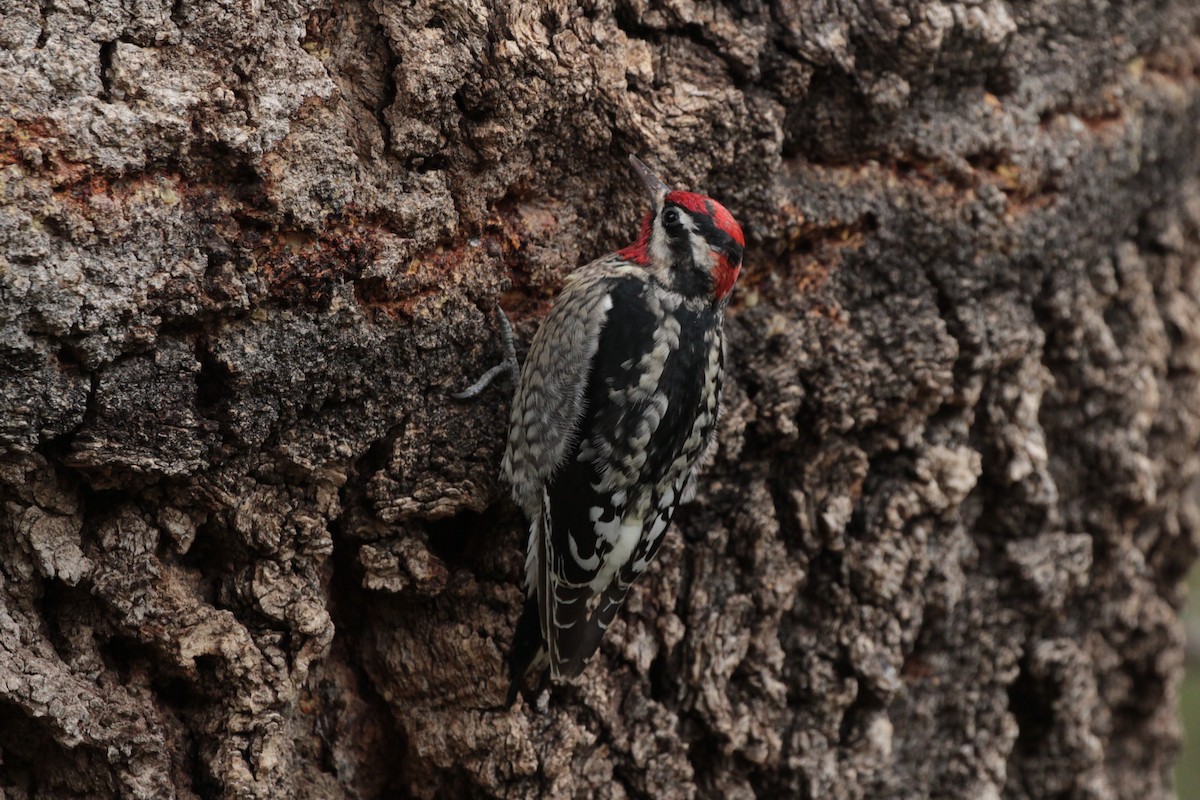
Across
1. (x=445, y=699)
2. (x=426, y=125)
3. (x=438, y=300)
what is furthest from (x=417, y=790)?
(x=426, y=125)

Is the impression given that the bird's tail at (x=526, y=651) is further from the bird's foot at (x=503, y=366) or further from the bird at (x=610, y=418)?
the bird's foot at (x=503, y=366)

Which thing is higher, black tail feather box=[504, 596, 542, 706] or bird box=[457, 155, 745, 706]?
bird box=[457, 155, 745, 706]

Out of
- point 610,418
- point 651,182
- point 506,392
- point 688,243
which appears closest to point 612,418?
point 610,418

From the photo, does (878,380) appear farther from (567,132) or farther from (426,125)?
(426,125)

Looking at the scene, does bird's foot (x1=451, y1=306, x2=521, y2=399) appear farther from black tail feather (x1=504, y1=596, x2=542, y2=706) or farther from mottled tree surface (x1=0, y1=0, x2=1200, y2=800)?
black tail feather (x1=504, y1=596, x2=542, y2=706)

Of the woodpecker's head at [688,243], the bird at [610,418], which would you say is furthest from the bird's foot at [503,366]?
the woodpecker's head at [688,243]

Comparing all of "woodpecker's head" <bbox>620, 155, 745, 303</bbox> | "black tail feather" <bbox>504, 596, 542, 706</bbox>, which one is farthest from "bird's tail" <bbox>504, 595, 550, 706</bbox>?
"woodpecker's head" <bbox>620, 155, 745, 303</bbox>
